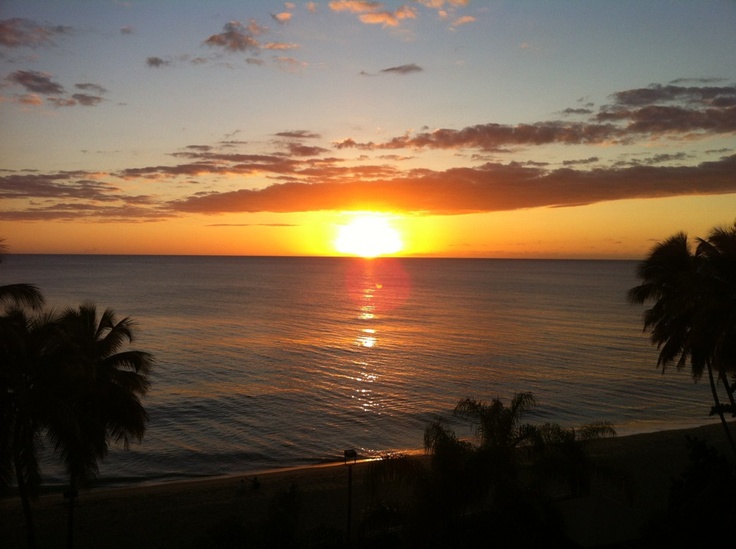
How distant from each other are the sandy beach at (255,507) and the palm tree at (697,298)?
16.0 ft

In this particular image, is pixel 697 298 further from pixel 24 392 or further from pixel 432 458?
pixel 24 392

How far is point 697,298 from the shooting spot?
1838 cm

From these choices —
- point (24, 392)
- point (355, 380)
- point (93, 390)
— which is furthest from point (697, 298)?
point (355, 380)

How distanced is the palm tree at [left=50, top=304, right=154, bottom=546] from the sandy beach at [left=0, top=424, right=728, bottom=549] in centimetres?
385

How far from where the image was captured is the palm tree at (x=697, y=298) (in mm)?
16891

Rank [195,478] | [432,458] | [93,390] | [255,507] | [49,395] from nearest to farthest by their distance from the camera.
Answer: [49,395] → [432,458] → [93,390] → [255,507] → [195,478]

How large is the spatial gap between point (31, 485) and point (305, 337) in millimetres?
59982

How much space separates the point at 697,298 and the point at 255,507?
19.1 m

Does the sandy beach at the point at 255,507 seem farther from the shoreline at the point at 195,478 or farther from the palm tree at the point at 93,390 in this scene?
the palm tree at the point at 93,390

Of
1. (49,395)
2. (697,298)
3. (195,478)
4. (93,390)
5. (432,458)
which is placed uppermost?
(697,298)

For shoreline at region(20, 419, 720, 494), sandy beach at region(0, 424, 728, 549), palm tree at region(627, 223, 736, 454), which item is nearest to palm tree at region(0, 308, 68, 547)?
sandy beach at region(0, 424, 728, 549)

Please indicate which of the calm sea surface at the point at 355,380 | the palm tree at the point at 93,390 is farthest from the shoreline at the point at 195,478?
the palm tree at the point at 93,390

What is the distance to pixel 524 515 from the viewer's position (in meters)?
13.5

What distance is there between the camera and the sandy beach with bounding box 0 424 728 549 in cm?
1642
